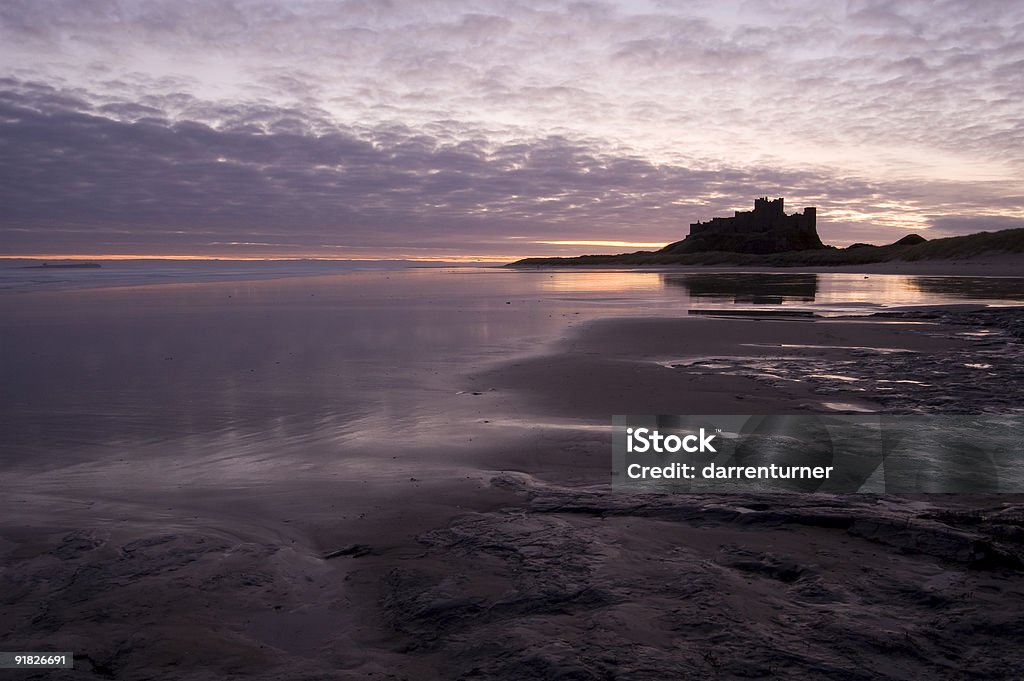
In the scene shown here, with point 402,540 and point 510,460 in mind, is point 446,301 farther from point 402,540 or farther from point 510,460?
point 402,540

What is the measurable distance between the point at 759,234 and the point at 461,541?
119099 mm

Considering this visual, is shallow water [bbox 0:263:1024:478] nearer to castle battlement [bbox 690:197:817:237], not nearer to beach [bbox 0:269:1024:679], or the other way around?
beach [bbox 0:269:1024:679]

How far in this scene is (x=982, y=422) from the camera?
5.39 m

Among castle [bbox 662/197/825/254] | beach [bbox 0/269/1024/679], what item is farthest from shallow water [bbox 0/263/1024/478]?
castle [bbox 662/197/825/254]

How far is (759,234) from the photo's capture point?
11306cm

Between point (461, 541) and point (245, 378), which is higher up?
point (245, 378)

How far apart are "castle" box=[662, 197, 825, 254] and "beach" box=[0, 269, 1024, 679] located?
10984 cm

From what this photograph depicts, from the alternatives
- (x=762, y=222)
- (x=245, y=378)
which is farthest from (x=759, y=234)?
(x=245, y=378)

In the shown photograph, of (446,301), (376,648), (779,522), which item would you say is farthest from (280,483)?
(446,301)

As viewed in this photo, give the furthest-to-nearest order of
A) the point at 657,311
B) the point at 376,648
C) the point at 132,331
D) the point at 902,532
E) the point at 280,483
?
1. the point at 657,311
2. the point at 132,331
3. the point at 280,483
4. the point at 902,532
5. the point at 376,648

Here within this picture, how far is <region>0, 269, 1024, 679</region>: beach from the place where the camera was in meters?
2.42

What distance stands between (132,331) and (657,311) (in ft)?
38.6

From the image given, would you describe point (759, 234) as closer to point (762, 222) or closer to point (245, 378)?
point (762, 222)

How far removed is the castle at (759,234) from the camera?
110 meters
